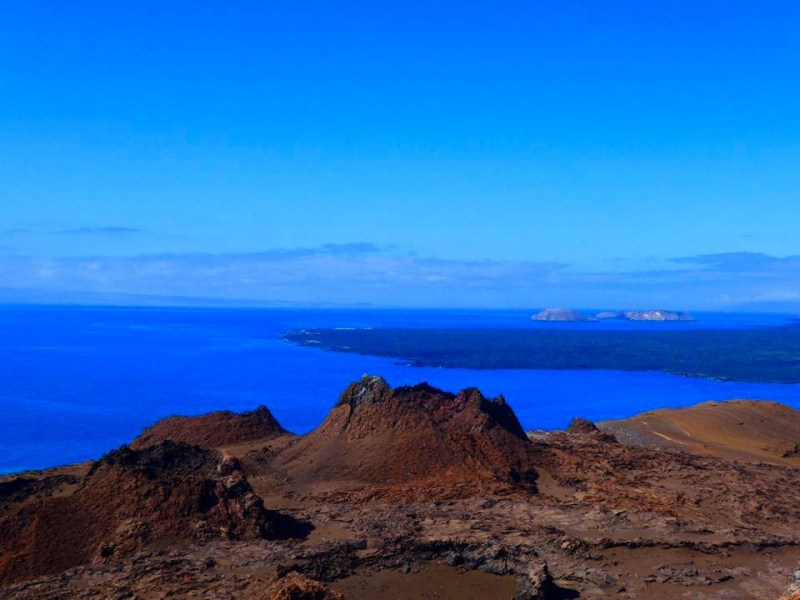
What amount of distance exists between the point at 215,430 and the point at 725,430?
34.0 metres

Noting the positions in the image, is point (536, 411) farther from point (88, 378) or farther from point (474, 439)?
point (88, 378)

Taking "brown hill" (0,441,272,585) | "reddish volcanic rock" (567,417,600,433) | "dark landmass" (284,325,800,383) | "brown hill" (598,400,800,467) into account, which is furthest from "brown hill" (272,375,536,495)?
"dark landmass" (284,325,800,383)

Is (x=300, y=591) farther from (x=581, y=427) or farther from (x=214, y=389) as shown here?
(x=214, y=389)

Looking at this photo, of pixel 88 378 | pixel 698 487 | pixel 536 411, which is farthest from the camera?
pixel 88 378

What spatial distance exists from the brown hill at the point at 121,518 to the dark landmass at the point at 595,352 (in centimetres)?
7331

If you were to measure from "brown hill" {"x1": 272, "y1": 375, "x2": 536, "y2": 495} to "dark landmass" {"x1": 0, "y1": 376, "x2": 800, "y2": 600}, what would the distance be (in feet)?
0.31

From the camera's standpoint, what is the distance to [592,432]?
40.8 meters

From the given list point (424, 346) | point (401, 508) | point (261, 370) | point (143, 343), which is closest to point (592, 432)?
point (401, 508)

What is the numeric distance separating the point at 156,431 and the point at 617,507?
83.9 ft

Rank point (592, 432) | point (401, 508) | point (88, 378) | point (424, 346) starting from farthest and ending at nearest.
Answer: point (424, 346), point (88, 378), point (592, 432), point (401, 508)

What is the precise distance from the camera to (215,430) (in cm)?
3694

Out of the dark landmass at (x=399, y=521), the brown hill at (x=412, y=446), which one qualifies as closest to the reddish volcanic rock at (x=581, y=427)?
the dark landmass at (x=399, y=521)

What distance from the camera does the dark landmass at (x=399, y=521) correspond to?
16969mm

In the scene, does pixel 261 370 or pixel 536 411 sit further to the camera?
pixel 261 370
